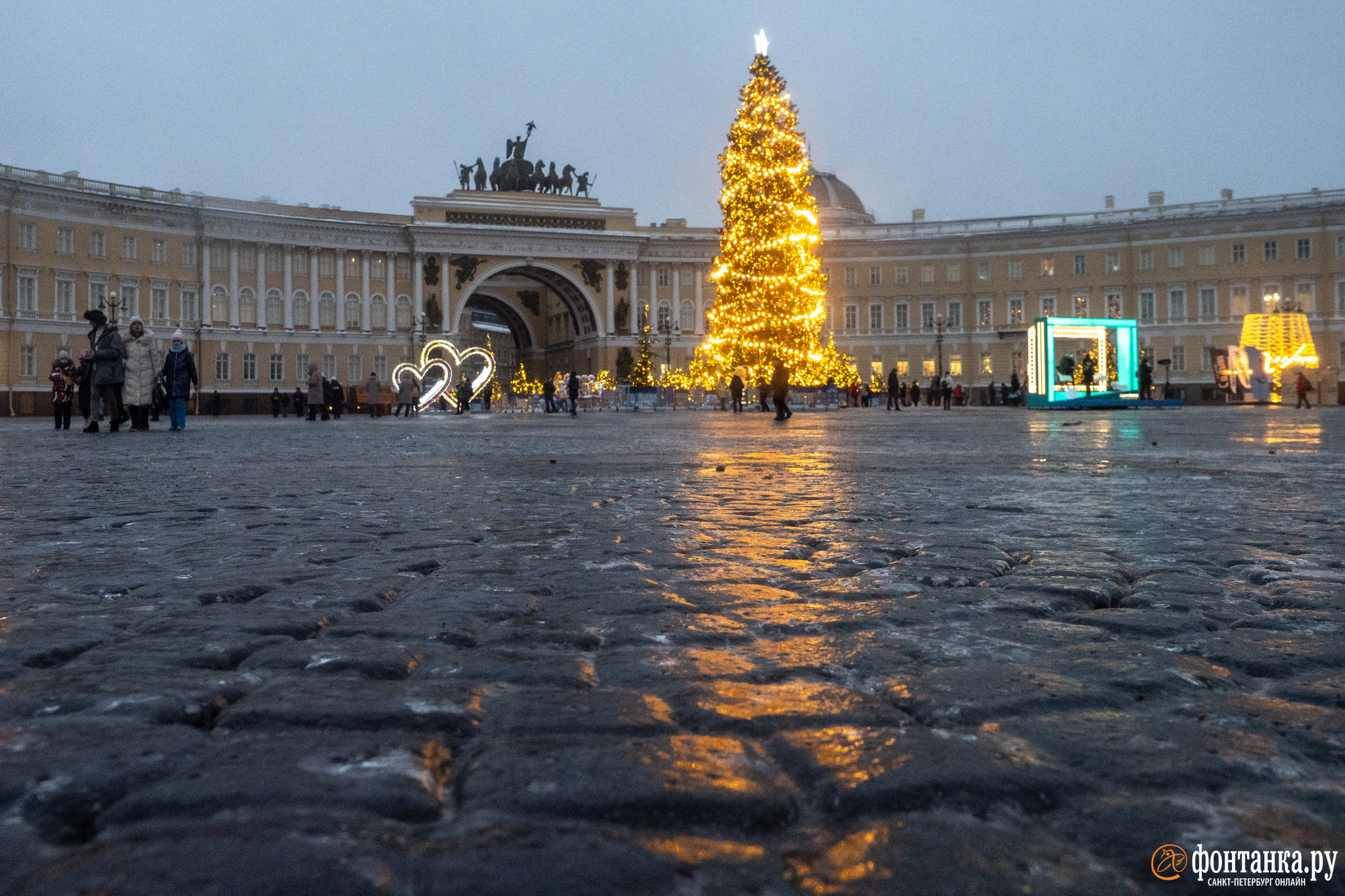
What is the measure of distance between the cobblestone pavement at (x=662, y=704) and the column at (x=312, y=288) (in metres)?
56.9

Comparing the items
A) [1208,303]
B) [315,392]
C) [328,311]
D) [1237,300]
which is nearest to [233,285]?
[328,311]

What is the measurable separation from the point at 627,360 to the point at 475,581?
192 ft

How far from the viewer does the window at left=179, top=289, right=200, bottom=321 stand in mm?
54438

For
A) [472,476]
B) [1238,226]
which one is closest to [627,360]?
[1238,226]

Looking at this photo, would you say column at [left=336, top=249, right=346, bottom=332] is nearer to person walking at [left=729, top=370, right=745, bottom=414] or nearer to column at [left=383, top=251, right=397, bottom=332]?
column at [left=383, top=251, right=397, bottom=332]

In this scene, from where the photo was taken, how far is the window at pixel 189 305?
54.4 m

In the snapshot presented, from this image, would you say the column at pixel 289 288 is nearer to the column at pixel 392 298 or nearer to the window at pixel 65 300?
the column at pixel 392 298

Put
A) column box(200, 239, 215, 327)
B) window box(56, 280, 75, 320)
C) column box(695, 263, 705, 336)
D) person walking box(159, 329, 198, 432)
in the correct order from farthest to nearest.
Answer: column box(695, 263, 705, 336)
column box(200, 239, 215, 327)
window box(56, 280, 75, 320)
person walking box(159, 329, 198, 432)

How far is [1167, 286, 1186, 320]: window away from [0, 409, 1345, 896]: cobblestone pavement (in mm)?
62421

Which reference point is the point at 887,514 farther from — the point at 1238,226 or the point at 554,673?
the point at 1238,226

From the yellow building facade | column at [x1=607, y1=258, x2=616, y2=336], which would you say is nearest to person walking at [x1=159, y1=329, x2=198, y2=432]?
the yellow building facade

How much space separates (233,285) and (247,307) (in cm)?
125

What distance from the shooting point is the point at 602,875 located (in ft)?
2.87

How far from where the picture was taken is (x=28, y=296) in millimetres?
49438
